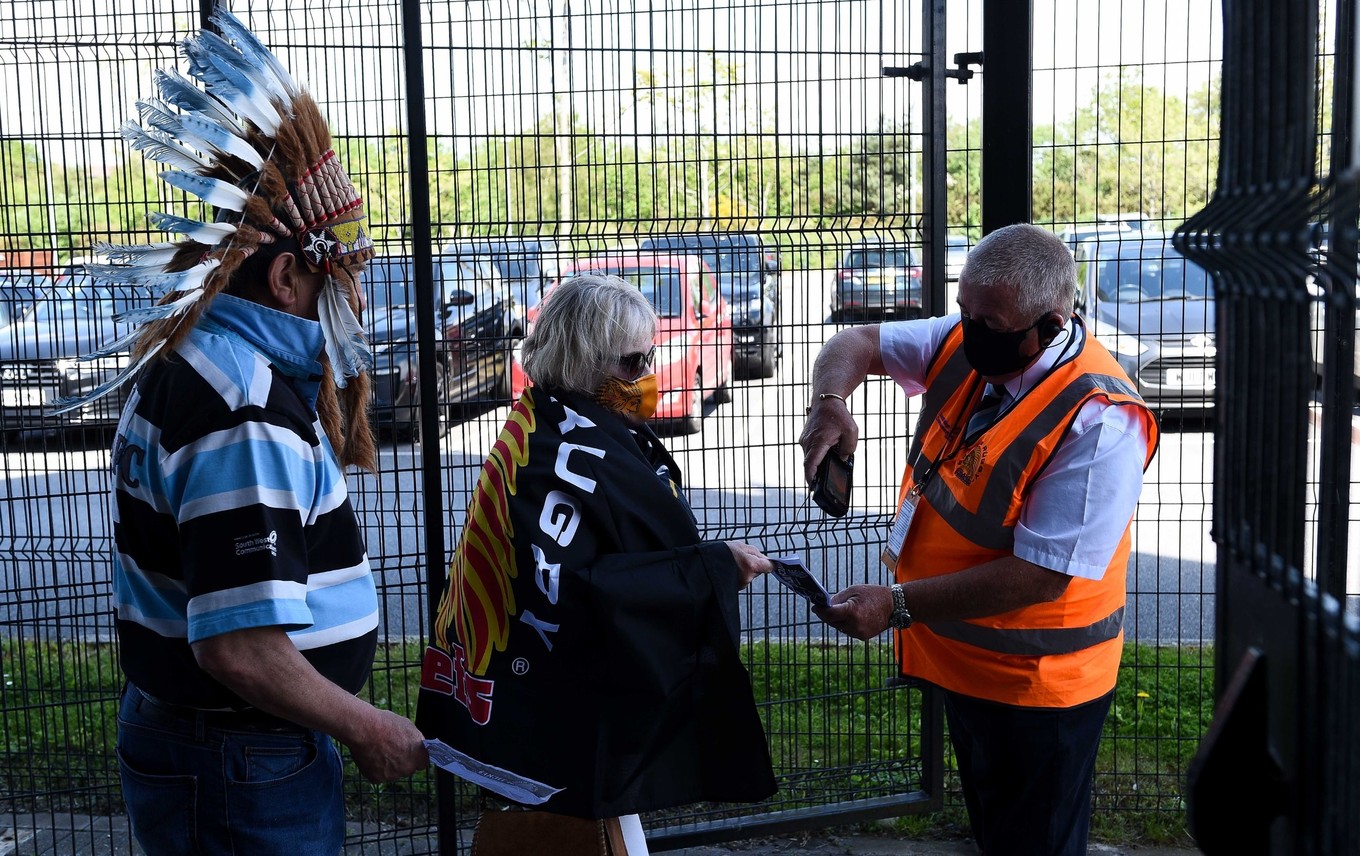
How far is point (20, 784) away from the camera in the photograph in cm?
471

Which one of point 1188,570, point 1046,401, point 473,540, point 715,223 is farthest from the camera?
point 1188,570

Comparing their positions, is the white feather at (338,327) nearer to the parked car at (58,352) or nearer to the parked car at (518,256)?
the parked car at (518,256)

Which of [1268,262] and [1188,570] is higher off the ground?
→ [1268,262]

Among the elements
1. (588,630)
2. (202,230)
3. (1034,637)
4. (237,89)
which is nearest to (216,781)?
(588,630)

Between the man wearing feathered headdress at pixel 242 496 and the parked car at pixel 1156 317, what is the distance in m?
3.08

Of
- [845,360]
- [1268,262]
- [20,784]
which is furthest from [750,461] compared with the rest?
[20,784]

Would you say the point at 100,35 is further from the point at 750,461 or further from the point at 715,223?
the point at 750,461

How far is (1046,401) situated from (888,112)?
150cm

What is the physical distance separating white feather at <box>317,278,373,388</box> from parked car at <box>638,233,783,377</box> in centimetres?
149

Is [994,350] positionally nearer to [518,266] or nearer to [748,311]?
[748,311]

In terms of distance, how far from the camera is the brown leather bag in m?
2.71

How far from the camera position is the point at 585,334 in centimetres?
275

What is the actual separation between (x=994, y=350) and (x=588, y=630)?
51.3 inches

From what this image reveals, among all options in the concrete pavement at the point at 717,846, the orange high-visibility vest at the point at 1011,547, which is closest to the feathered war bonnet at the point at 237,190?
the orange high-visibility vest at the point at 1011,547
